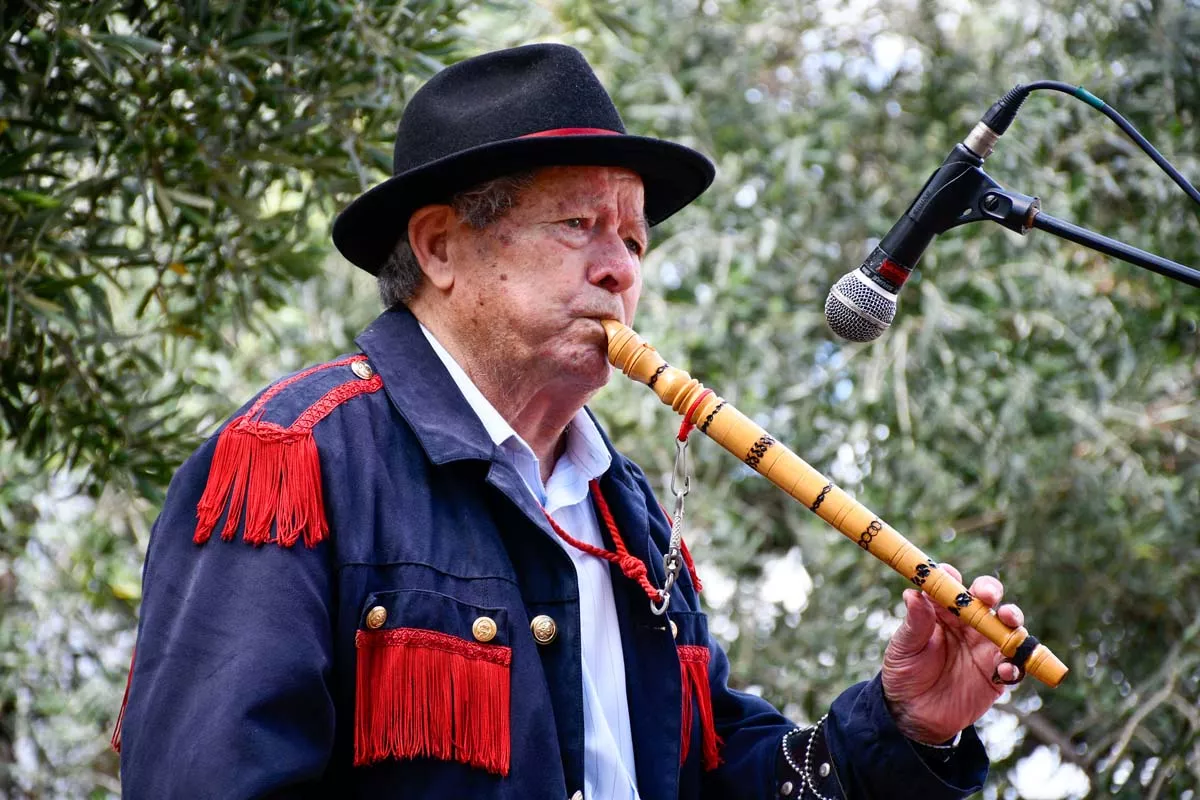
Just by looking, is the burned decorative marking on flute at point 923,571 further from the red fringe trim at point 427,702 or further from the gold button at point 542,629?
the red fringe trim at point 427,702

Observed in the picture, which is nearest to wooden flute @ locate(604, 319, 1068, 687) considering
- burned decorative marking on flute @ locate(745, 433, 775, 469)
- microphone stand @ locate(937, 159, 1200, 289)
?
burned decorative marking on flute @ locate(745, 433, 775, 469)

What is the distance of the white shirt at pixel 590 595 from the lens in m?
2.26

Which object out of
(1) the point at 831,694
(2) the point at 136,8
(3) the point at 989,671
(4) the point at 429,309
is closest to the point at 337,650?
(4) the point at 429,309

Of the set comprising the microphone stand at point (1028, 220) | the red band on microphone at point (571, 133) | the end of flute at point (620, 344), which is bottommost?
the end of flute at point (620, 344)

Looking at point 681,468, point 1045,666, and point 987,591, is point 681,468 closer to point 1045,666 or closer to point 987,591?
point 987,591

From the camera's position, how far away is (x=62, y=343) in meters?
3.15

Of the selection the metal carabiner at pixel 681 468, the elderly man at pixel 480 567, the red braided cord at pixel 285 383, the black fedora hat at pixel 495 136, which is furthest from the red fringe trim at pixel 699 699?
the black fedora hat at pixel 495 136

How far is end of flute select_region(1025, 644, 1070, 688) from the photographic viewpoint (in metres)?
2.14

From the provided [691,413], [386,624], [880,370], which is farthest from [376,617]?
[880,370]

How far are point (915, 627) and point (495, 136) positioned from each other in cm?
110

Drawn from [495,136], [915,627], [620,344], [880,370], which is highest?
[495,136]

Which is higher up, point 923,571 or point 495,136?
point 495,136

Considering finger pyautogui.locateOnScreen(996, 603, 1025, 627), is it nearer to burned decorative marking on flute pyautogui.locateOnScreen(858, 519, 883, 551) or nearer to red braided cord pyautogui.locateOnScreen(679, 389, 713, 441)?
burned decorative marking on flute pyautogui.locateOnScreen(858, 519, 883, 551)

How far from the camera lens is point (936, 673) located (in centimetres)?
236
